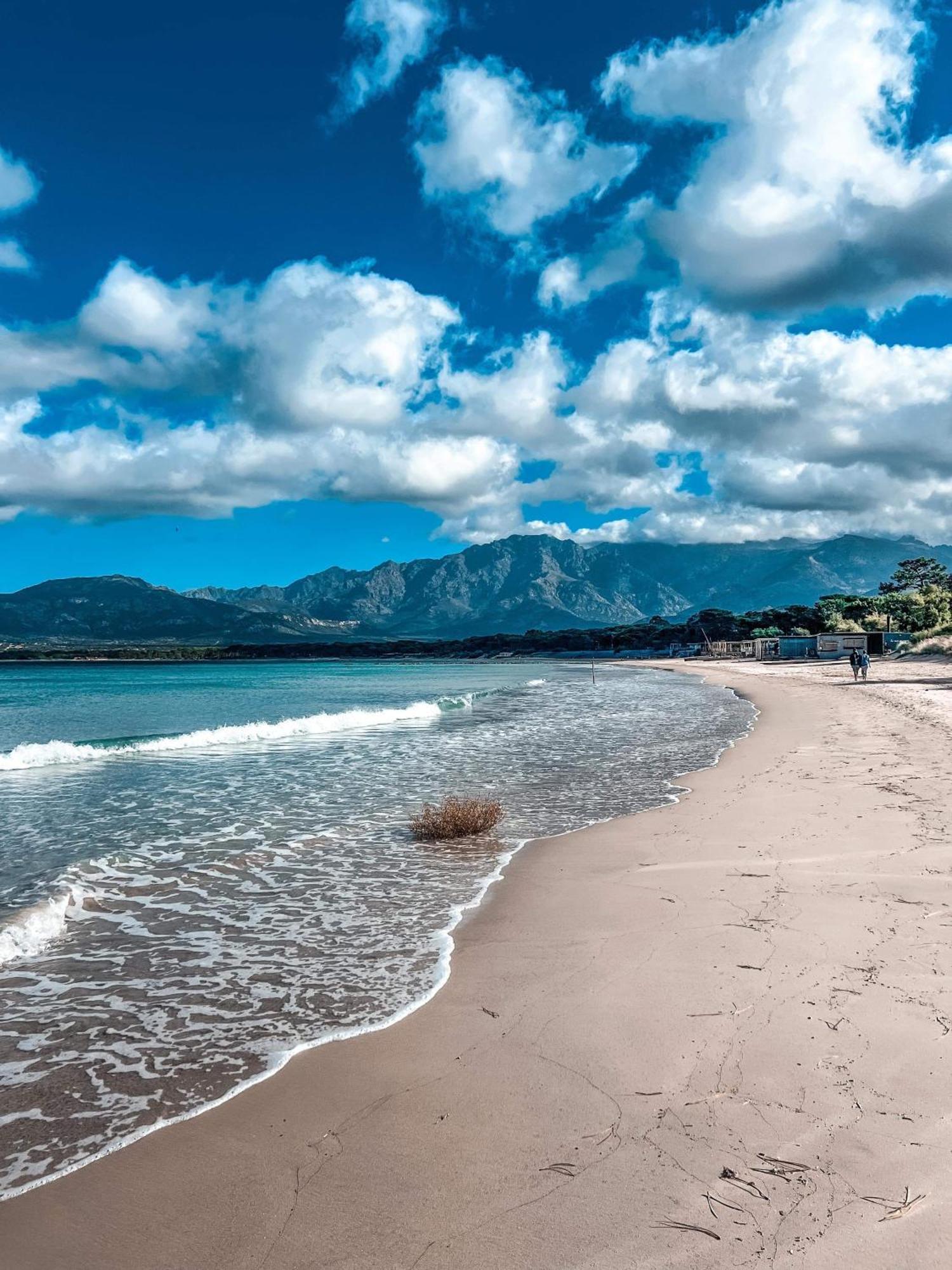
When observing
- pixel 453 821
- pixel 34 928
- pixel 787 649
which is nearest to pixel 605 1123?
pixel 34 928

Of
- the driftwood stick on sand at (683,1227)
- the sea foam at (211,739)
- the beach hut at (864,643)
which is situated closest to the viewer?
the driftwood stick on sand at (683,1227)

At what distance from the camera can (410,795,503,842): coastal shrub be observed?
35.8ft

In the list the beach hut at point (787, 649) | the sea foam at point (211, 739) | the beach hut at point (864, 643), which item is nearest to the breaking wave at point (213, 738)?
the sea foam at point (211, 739)

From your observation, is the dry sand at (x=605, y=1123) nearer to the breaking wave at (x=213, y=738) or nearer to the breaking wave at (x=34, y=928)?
the breaking wave at (x=34, y=928)

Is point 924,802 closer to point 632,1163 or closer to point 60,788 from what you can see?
point 632,1163

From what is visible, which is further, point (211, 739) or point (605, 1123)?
point (211, 739)

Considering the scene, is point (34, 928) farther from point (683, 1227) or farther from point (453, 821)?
point (683, 1227)

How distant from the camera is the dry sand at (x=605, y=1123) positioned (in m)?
2.95

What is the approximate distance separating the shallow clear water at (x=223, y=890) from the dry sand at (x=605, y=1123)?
54 centimetres

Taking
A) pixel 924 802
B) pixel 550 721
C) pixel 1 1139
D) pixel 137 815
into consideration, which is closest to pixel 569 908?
pixel 1 1139

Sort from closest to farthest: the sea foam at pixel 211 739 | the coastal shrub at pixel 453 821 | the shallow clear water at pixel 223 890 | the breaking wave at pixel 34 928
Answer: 1. the shallow clear water at pixel 223 890
2. the breaking wave at pixel 34 928
3. the coastal shrub at pixel 453 821
4. the sea foam at pixel 211 739

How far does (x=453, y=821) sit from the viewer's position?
11.0m

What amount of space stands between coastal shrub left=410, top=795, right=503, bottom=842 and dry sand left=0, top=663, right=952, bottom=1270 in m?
3.70

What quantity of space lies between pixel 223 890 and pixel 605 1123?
242 inches
